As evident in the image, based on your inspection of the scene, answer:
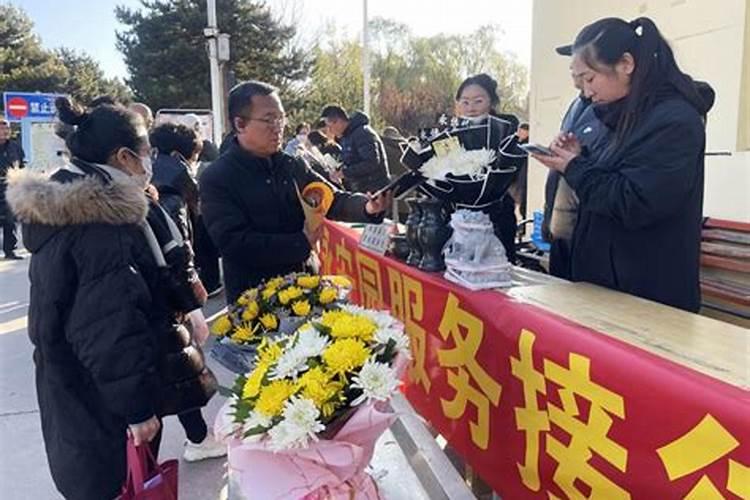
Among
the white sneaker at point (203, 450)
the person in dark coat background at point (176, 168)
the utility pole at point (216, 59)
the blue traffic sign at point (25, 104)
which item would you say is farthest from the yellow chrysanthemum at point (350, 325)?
the blue traffic sign at point (25, 104)

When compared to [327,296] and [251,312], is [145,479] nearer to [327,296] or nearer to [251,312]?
[251,312]

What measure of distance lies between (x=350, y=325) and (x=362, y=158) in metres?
4.66

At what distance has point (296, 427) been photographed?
3.73 ft

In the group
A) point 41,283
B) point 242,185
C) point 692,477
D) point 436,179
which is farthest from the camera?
point 242,185

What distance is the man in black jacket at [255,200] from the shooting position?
2.23 metres

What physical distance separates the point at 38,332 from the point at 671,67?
6.23 feet

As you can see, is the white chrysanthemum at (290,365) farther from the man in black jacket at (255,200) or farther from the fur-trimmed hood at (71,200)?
the man in black jacket at (255,200)

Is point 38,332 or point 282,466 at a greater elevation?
point 38,332

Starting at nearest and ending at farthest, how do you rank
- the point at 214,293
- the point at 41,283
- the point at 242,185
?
the point at 41,283 → the point at 242,185 → the point at 214,293

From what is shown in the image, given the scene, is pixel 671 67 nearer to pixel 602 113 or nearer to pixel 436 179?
pixel 602 113

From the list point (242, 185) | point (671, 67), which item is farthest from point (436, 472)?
point (671, 67)

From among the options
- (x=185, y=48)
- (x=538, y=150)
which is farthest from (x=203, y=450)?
(x=185, y=48)

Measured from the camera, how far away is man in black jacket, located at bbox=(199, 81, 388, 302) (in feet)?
7.32

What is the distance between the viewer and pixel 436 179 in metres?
1.77
